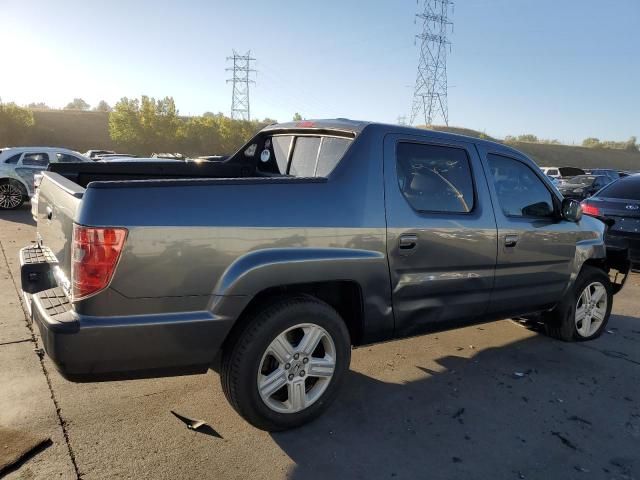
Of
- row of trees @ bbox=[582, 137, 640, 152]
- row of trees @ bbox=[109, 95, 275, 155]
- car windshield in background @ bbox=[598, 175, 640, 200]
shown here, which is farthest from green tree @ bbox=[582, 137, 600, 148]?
car windshield in background @ bbox=[598, 175, 640, 200]

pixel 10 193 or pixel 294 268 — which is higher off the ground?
pixel 294 268

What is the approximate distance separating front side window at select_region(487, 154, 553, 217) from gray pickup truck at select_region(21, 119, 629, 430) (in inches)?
0.6

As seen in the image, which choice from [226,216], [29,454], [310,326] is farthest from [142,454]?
[226,216]

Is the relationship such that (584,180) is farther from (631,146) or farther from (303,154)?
(631,146)

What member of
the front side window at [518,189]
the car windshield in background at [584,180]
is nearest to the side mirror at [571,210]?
the front side window at [518,189]

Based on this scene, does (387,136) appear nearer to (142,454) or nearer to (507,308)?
(507,308)

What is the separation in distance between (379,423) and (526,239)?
1.95 m

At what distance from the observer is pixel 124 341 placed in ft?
8.13

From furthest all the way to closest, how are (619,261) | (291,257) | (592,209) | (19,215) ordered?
(19,215)
(592,209)
(619,261)
(291,257)

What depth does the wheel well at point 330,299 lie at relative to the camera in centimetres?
288

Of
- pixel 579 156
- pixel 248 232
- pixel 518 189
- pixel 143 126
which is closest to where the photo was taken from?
pixel 248 232

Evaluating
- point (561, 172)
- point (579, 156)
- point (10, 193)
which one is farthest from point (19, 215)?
point (579, 156)

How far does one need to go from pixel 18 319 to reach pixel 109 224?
320 cm

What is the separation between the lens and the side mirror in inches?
169
